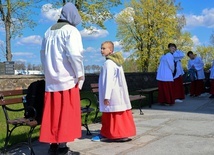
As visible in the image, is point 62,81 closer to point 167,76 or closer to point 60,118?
point 60,118

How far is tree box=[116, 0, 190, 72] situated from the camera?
110ft

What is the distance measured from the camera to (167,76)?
1033 cm

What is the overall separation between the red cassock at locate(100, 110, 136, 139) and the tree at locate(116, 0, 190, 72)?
2855cm

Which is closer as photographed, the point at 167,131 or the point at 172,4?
the point at 167,131

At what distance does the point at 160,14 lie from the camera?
110 feet

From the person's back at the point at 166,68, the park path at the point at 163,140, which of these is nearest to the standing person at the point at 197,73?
the person's back at the point at 166,68

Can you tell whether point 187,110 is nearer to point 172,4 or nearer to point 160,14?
point 160,14

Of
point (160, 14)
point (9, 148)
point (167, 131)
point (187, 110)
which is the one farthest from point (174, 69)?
point (160, 14)

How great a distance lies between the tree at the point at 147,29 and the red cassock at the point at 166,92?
23420mm

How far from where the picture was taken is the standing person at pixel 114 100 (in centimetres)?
541

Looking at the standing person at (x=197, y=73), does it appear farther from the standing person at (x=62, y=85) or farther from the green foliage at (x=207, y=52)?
the green foliage at (x=207, y=52)

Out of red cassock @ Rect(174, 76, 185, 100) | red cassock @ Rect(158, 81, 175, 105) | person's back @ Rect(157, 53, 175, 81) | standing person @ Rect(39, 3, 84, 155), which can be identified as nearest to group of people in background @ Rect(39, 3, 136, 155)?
standing person @ Rect(39, 3, 84, 155)

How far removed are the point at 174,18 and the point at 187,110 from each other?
26772mm

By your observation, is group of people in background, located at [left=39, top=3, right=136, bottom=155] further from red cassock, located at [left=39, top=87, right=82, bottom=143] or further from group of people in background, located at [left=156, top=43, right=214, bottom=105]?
group of people in background, located at [left=156, top=43, right=214, bottom=105]
